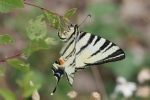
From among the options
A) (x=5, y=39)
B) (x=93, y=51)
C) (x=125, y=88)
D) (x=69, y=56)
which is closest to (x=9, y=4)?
(x=5, y=39)

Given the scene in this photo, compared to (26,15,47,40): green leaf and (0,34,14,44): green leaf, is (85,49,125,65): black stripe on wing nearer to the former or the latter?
(26,15,47,40): green leaf

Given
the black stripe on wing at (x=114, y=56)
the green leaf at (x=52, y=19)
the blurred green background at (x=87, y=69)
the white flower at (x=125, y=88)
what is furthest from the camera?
the blurred green background at (x=87, y=69)

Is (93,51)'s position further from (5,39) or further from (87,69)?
(87,69)

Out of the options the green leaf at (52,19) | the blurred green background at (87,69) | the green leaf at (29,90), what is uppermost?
the green leaf at (52,19)

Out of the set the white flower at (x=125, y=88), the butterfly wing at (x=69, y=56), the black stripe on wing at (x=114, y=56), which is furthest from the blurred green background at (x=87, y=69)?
the butterfly wing at (x=69, y=56)

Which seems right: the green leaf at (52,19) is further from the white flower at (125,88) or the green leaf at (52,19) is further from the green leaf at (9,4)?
the white flower at (125,88)
